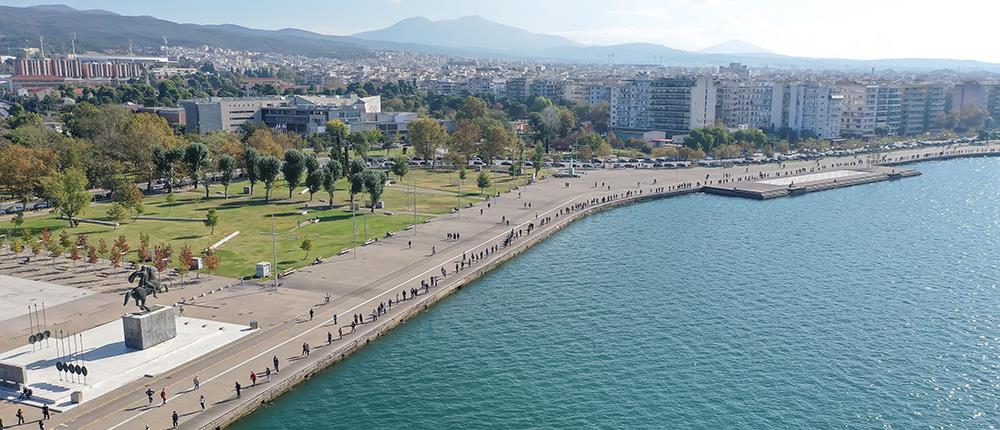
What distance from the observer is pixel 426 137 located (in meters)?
110

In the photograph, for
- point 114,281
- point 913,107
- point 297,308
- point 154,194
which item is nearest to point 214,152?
point 154,194

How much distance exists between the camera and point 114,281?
49.1 meters

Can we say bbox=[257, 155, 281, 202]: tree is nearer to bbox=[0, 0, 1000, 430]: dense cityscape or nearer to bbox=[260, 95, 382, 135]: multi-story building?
bbox=[0, 0, 1000, 430]: dense cityscape

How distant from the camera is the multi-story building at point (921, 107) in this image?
6462 inches

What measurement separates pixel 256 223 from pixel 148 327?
32.2 metres

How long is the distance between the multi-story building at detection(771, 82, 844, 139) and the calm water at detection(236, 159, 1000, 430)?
87684 mm

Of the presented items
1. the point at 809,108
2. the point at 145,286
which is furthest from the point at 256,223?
the point at 809,108

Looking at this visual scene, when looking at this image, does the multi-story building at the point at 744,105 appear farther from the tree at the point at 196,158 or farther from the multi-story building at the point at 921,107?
the tree at the point at 196,158

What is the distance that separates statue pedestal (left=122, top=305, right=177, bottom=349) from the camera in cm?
3606

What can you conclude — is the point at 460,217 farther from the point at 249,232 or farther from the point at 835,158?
the point at 835,158

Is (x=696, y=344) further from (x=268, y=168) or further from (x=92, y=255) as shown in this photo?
(x=268, y=168)

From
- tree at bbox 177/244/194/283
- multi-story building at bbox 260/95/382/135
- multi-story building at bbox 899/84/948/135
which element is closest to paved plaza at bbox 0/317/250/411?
tree at bbox 177/244/194/283

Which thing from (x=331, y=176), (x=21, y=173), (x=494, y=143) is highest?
(x=494, y=143)

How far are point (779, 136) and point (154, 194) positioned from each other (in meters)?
120
